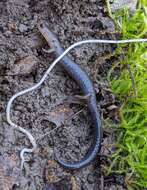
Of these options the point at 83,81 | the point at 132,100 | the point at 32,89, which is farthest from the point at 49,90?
the point at 132,100

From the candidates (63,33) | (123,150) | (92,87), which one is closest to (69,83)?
(92,87)

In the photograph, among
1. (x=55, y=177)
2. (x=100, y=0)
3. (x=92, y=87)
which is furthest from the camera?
(x=100, y=0)

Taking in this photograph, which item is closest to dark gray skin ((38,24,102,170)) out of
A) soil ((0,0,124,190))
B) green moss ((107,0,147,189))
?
soil ((0,0,124,190))

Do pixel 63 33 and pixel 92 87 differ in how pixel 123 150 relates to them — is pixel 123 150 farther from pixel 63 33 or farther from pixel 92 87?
pixel 63 33

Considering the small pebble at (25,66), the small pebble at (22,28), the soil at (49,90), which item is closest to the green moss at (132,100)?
the soil at (49,90)

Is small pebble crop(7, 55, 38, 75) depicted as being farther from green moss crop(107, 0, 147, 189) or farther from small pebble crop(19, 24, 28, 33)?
green moss crop(107, 0, 147, 189)
